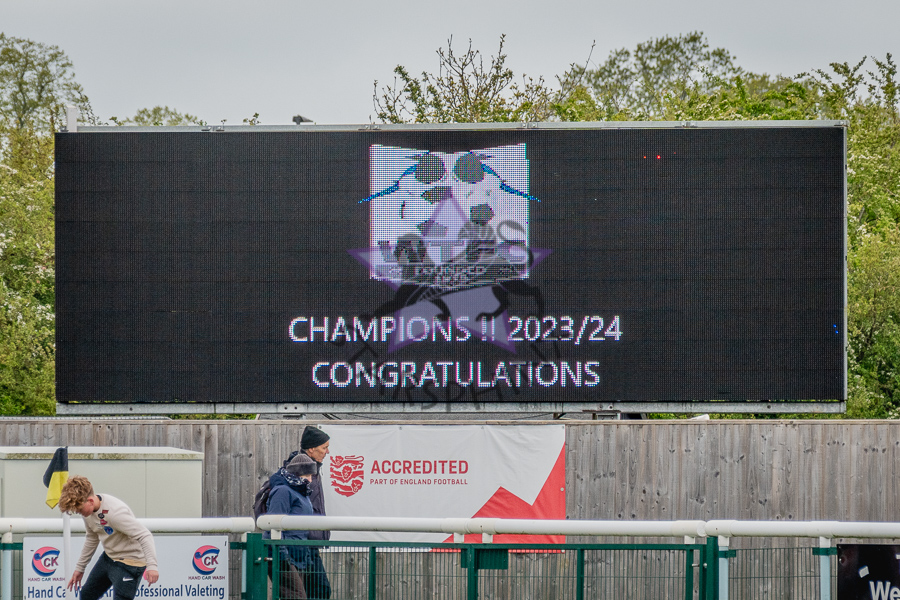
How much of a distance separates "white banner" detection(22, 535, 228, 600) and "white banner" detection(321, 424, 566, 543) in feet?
11.4

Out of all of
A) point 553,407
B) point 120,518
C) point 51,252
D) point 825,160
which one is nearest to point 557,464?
point 553,407

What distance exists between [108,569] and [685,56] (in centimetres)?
3739

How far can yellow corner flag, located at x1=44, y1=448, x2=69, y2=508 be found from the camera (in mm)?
7684

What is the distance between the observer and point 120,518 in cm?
691

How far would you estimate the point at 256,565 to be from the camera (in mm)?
7086

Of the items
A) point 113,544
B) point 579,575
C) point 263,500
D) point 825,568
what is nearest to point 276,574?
point 113,544

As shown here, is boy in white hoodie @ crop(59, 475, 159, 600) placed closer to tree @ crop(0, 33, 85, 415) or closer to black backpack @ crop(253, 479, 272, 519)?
black backpack @ crop(253, 479, 272, 519)

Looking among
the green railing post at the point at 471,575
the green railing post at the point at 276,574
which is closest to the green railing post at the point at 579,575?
the green railing post at the point at 471,575

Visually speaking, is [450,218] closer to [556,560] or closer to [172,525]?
[556,560]

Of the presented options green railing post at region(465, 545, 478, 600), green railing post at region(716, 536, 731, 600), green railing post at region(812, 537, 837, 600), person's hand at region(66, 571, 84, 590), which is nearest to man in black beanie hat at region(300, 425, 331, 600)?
green railing post at region(465, 545, 478, 600)

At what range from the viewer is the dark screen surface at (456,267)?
9602 millimetres

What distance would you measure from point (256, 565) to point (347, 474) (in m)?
3.71

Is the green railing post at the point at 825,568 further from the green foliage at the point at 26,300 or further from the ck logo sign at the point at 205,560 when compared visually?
the green foliage at the point at 26,300

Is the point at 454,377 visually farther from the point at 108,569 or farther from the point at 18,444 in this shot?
the point at 18,444
